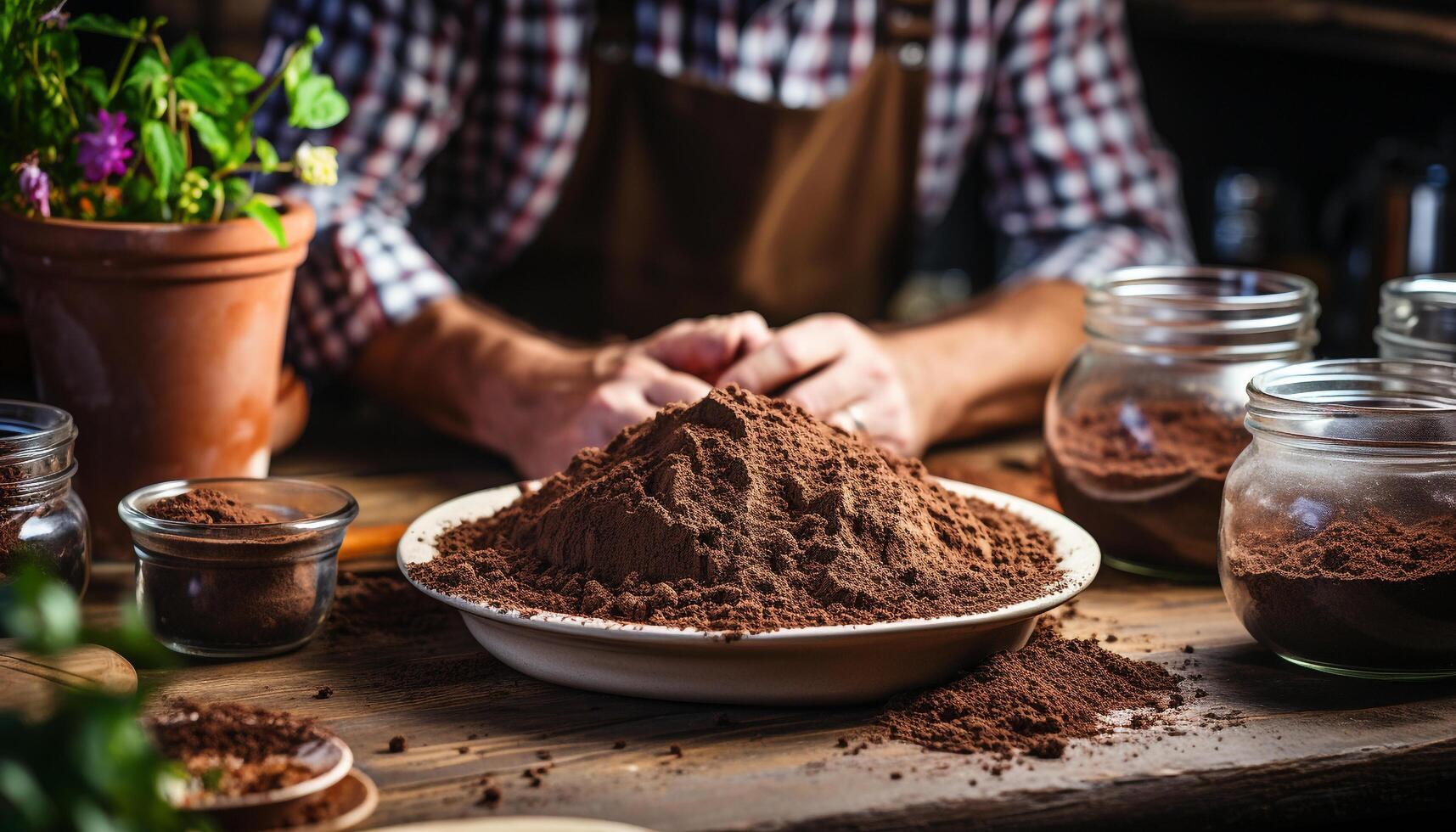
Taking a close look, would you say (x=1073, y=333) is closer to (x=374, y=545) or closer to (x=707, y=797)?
(x=374, y=545)

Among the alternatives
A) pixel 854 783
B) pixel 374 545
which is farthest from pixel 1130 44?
pixel 854 783

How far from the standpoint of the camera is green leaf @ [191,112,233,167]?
40.4 inches

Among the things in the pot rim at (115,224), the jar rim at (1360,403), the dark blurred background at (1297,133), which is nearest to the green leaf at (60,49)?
the pot rim at (115,224)

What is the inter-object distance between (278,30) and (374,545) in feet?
2.69

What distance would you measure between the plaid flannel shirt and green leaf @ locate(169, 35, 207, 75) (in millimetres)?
544

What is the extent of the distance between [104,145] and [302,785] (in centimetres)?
55

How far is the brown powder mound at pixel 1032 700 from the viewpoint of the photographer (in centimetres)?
80

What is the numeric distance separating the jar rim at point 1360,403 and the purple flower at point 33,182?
2.92 ft

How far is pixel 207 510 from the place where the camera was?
947 millimetres

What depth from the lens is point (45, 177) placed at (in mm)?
1007

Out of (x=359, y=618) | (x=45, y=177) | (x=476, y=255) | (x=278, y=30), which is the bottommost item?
(x=359, y=618)

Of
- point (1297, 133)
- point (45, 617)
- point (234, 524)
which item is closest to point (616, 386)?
point (234, 524)

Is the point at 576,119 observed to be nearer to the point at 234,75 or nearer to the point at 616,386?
the point at 616,386

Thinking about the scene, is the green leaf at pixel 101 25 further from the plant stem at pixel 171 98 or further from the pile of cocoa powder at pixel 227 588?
the pile of cocoa powder at pixel 227 588
